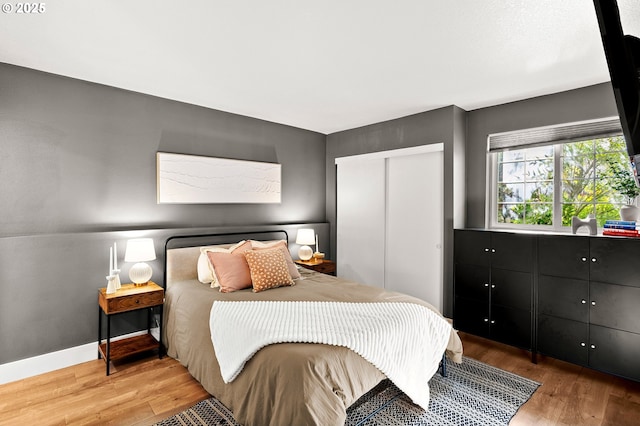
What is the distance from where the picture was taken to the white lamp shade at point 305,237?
448 cm

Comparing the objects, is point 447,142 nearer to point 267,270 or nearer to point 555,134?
point 555,134

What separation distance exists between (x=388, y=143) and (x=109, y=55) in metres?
3.17

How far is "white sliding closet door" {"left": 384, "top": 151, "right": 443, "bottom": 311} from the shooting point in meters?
3.92

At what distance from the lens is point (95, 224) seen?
124 inches

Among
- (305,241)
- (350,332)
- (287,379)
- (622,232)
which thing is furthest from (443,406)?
(305,241)

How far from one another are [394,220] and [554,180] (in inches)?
70.7

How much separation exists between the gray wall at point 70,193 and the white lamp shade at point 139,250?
260 millimetres

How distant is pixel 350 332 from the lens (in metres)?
2.07

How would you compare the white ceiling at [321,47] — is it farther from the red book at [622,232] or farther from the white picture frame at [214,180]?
the red book at [622,232]

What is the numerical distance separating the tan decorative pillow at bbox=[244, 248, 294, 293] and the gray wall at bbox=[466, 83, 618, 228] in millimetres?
2323

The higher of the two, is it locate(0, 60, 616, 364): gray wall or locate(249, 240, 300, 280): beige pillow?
locate(0, 60, 616, 364): gray wall

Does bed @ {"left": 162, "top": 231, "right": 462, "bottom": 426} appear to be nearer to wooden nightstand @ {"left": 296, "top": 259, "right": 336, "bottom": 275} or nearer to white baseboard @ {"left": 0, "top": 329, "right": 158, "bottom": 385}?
white baseboard @ {"left": 0, "top": 329, "right": 158, "bottom": 385}

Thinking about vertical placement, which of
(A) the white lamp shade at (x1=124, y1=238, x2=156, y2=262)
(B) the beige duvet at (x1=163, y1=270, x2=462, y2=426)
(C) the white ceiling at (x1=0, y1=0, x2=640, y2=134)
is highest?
(C) the white ceiling at (x1=0, y1=0, x2=640, y2=134)

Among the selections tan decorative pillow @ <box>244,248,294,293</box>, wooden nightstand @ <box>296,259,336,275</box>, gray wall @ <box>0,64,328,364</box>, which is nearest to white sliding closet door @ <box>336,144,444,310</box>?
wooden nightstand @ <box>296,259,336,275</box>
